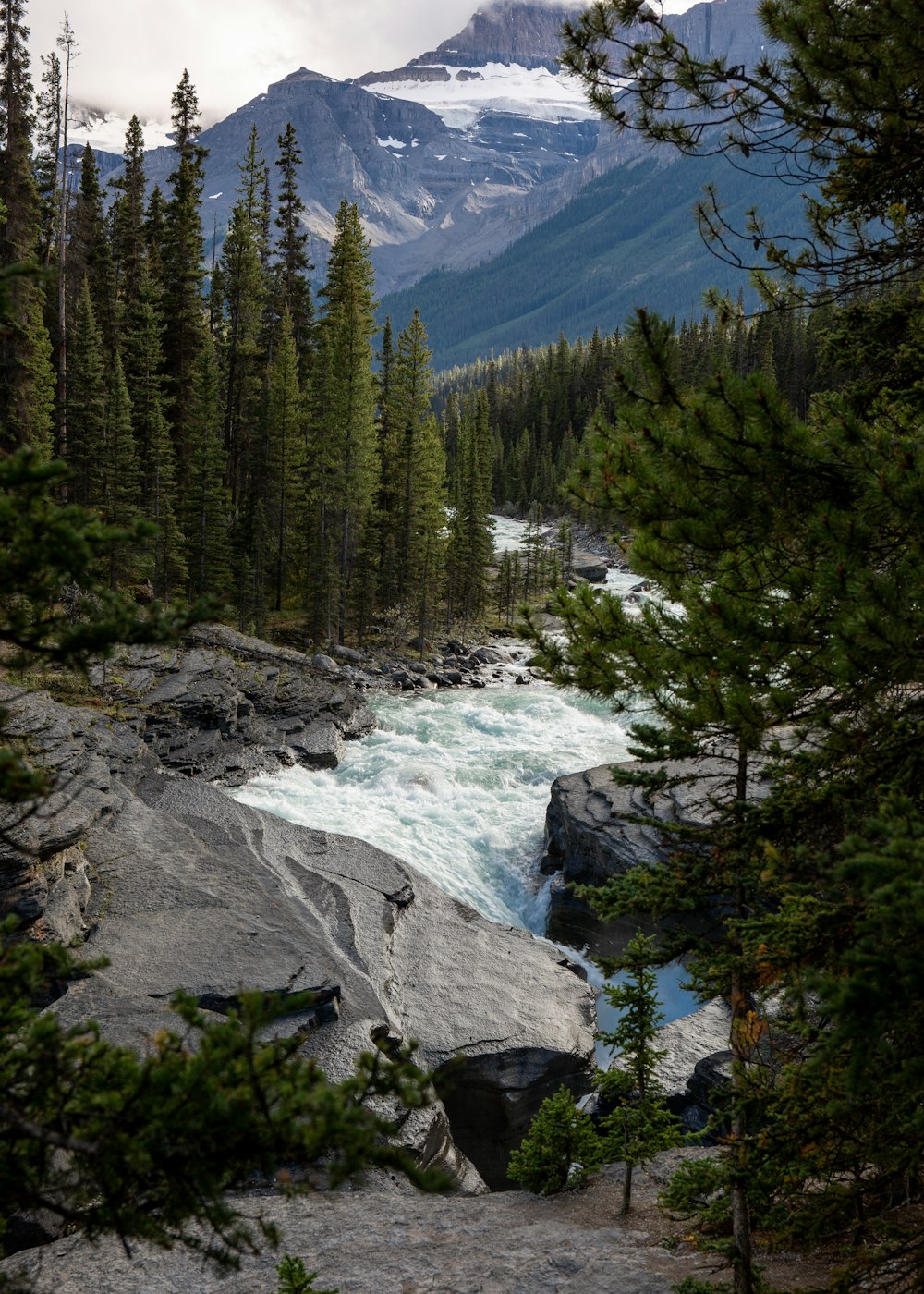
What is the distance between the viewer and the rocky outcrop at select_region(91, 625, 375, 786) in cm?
2347

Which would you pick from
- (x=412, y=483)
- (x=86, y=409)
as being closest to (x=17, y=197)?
(x=86, y=409)

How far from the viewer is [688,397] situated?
5586 millimetres

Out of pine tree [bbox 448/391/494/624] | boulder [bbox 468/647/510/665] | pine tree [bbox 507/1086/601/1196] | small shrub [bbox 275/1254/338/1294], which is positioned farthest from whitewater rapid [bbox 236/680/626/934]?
pine tree [bbox 448/391/494/624]

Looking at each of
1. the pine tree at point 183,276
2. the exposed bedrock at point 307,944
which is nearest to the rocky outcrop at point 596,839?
the exposed bedrock at point 307,944

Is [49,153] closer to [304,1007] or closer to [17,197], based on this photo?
[17,197]

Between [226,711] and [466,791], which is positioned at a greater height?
[226,711]

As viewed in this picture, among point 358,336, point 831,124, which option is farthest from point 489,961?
point 358,336

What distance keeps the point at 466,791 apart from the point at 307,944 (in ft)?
33.4

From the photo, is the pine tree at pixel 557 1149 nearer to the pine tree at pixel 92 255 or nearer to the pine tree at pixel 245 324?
the pine tree at pixel 245 324

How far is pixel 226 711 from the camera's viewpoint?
25.0 meters

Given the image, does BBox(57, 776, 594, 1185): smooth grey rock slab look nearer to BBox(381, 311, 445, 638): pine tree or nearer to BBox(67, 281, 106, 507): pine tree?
BBox(67, 281, 106, 507): pine tree

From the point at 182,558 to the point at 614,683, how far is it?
109 ft

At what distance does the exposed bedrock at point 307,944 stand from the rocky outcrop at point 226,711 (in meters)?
6.60

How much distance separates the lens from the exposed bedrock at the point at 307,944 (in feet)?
36.5
